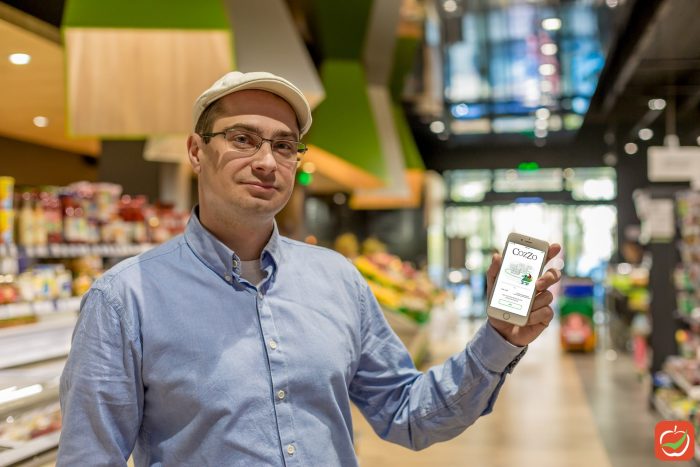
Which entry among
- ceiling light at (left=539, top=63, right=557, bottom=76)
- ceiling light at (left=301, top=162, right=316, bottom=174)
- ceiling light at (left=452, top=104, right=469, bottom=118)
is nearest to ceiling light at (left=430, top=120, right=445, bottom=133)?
ceiling light at (left=452, top=104, right=469, bottom=118)

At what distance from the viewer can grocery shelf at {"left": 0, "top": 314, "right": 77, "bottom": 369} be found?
3559mm

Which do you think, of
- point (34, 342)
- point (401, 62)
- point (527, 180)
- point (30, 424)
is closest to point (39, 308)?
point (34, 342)

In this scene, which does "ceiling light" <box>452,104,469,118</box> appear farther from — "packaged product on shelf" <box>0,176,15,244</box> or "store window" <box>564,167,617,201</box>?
"packaged product on shelf" <box>0,176,15,244</box>

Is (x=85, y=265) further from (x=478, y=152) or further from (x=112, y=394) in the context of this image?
(x=478, y=152)

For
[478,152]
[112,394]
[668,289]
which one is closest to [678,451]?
[112,394]

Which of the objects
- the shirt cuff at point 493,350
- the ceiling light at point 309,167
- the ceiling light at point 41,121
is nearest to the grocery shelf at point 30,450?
the shirt cuff at point 493,350

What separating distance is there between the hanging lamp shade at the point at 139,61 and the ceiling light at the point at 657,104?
8054 mm

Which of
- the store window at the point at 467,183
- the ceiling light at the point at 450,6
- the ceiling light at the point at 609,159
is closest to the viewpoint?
the ceiling light at the point at 450,6

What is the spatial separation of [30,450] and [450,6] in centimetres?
722

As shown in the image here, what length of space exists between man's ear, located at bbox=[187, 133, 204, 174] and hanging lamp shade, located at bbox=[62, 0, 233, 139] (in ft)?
8.76

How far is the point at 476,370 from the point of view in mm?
1716

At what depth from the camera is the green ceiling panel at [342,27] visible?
8.66 meters

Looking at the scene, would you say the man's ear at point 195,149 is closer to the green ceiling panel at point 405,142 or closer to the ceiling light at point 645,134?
the green ceiling panel at point 405,142

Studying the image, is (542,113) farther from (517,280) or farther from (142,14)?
(517,280)
